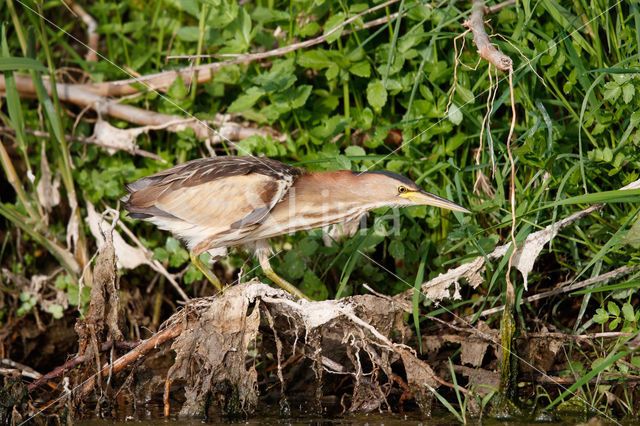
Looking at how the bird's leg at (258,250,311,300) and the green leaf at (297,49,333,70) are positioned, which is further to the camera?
the green leaf at (297,49,333,70)

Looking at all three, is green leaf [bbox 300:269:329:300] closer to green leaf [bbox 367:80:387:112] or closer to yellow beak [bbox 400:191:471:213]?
yellow beak [bbox 400:191:471:213]

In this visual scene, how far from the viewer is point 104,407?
335 cm

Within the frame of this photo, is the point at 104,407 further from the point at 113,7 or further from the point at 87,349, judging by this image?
the point at 113,7

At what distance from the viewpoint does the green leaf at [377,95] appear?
389 cm

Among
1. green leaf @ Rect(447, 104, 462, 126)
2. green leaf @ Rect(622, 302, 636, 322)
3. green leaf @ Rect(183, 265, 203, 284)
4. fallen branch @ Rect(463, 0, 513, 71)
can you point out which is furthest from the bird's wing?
green leaf @ Rect(622, 302, 636, 322)

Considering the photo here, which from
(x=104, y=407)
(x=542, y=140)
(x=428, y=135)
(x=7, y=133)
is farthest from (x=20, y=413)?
(x=542, y=140)

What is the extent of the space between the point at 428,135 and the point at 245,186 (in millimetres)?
968

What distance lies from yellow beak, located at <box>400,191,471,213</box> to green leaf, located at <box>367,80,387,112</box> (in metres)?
0.56

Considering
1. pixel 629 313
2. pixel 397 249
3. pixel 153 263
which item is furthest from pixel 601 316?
pixel 153 263

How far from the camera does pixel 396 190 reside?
360 centimetres

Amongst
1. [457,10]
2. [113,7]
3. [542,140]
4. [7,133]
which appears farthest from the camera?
[113,7]

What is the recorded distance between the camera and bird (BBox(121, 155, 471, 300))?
357 cm

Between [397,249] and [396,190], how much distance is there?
1.00 ft

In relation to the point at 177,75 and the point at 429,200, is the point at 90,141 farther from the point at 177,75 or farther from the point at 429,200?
the point at 429,200
